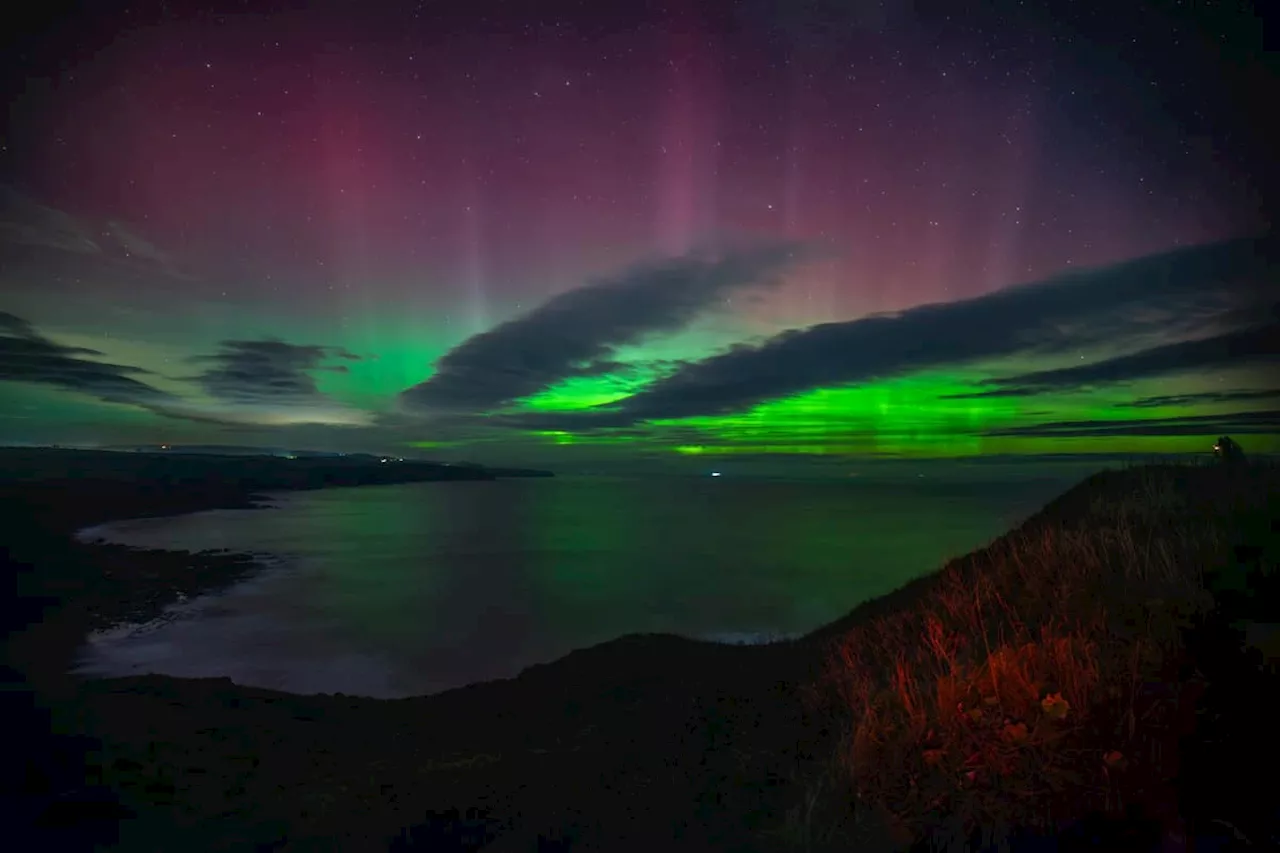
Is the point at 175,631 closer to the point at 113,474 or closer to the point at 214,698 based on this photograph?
the point at 214,698

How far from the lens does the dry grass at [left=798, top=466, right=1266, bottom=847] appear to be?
15.0ft

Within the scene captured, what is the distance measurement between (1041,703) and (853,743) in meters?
1.53

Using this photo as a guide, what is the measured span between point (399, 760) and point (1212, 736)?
10133 mm

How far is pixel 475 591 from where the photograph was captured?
136 ft

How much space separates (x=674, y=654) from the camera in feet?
59.1

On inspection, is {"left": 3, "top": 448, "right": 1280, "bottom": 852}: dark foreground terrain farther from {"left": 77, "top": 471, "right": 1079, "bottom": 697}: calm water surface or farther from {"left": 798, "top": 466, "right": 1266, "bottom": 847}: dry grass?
{"left": 77, "top": 471, "right": 1079, "bottom": 697}: calm water surface

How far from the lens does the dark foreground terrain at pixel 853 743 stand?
4.44 meters

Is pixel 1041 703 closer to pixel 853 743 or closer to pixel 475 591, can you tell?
pixel 853 743

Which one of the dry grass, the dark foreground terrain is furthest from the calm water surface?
the dry grass

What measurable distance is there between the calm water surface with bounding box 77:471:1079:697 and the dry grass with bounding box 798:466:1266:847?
15137 millimetres

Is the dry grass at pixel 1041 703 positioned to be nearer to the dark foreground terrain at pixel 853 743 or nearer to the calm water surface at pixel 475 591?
the dark foreground terrain at pixel 853 743

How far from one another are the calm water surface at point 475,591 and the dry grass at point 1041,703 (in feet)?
49.7

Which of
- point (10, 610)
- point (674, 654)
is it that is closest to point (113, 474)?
point (10, 610)

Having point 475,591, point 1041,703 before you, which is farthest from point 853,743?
point 475,591
